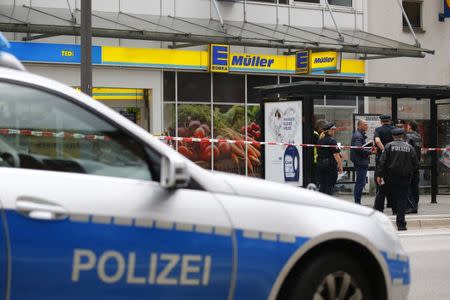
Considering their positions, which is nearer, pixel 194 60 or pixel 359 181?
pixel 359 181

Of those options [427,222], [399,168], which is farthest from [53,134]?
[427,222]

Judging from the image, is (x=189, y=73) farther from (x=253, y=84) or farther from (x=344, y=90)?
(x=344, y=90)

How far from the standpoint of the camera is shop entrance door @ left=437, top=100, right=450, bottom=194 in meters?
21.2

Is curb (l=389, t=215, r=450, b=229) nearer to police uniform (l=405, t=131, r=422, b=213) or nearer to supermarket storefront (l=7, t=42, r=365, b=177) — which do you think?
police uniform (l=405, t=131, r=422, b=213)

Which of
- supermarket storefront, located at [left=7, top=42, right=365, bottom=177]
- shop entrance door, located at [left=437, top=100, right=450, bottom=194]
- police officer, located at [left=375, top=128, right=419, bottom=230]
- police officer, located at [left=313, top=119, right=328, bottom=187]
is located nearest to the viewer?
police officer, located at [left=375, top=128, right=419, bottom=230]

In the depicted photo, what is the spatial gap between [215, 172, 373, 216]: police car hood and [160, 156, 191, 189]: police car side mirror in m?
0.35

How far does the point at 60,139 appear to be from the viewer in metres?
4.70

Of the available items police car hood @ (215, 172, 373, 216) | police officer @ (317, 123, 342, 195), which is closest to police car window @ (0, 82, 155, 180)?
police car hood @ (215, 172, 373, 216)

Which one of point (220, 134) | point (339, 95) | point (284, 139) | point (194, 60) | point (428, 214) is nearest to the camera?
point (428, 214)

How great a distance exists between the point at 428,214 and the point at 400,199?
8.49 feet

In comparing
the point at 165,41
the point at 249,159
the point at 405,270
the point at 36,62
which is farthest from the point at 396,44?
the point at 405,270

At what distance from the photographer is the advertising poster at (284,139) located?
59.1 feet

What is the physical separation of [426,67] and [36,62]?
13.1 m

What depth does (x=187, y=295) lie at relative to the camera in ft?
15.2
